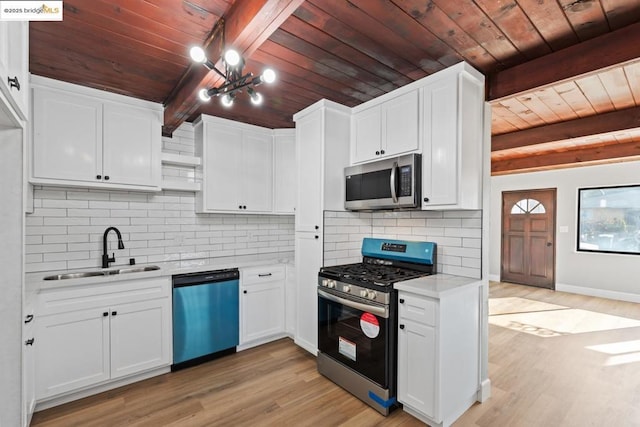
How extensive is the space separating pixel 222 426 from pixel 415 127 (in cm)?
258

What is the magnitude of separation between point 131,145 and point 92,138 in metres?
0.29

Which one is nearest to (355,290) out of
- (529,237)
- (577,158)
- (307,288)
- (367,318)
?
(367,318)

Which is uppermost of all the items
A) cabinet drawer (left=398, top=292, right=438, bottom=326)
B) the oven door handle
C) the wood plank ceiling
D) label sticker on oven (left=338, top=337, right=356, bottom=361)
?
the wood plank ceiling

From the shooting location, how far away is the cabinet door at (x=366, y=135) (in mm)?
2760

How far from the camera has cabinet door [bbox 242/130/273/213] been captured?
356 centimetres

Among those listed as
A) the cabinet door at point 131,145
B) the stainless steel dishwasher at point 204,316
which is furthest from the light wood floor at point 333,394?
the cabinet door at point 131,145

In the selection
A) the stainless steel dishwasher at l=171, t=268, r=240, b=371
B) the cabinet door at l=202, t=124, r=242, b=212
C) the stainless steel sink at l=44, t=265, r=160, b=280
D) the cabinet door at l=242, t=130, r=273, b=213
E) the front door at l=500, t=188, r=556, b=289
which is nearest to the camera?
the stainless steel sink at l=44, t=265, r=160, b=280

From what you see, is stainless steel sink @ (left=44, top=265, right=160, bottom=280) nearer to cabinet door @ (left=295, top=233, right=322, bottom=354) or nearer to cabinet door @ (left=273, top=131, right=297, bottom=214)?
cabinet door @ (left=295, top=233, right=322, bottom=354)

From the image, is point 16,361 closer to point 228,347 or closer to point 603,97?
point 228,347

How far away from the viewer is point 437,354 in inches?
76.6

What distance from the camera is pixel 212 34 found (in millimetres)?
1892

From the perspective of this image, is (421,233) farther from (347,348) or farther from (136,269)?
(136,269)

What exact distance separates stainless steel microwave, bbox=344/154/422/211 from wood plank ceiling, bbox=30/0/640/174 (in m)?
0.70

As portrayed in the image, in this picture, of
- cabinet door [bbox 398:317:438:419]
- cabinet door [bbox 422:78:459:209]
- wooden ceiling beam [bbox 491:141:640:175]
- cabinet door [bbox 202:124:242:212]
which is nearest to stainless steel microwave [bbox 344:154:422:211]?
cabinet door [bbox 422:78:459:209]
